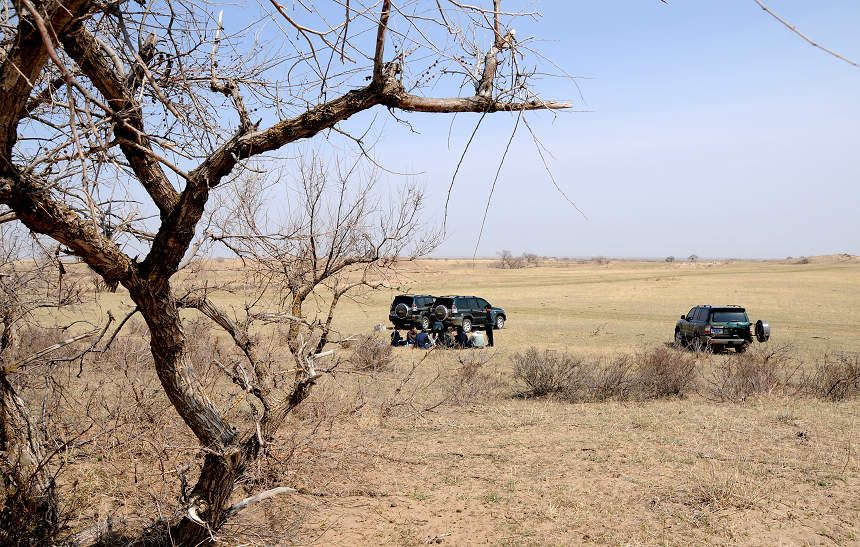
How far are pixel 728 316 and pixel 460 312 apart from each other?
934cm

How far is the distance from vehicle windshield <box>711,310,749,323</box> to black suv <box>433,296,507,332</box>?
26.7ft

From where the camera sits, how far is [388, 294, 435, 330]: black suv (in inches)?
958

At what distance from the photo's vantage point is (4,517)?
4520 millimetres

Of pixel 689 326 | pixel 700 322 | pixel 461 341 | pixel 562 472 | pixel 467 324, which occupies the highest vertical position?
pixel 700 322

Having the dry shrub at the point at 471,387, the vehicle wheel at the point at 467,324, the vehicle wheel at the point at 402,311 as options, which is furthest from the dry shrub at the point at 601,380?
the vehicle wheel at the point at 402,311

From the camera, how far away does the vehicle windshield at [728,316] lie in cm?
1942

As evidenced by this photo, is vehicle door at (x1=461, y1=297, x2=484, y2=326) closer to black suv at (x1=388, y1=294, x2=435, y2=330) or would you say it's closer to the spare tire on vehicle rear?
black suv at (x1=388, y1=294, x2=435, y2=330)

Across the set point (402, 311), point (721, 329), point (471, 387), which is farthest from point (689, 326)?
point (471, 387)

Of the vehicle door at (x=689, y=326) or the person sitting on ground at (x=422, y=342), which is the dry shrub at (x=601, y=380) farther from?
the vehicle door at (x=689, y=326)

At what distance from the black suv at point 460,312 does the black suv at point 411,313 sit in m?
0.64

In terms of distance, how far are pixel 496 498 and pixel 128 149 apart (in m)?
4.72

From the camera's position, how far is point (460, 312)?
24062mm

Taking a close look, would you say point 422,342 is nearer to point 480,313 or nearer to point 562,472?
point 480,313

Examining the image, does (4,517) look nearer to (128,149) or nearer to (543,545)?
(128,149)
